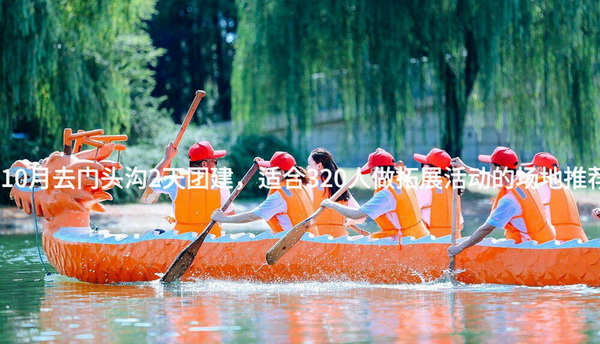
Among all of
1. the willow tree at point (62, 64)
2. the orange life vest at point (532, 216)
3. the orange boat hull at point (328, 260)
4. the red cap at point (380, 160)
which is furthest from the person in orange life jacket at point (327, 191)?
the willow tree at point (62, 64)

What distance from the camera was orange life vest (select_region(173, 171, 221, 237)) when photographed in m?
12.0

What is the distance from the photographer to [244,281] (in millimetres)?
11617

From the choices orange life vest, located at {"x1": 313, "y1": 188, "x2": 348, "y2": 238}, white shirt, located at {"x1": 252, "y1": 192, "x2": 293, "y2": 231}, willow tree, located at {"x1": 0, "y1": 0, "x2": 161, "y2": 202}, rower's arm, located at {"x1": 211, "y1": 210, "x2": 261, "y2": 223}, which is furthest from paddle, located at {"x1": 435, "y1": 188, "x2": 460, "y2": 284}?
willow tree, located at {"x1": 0, "y1": 0, "x2": 161, "y2": 202}

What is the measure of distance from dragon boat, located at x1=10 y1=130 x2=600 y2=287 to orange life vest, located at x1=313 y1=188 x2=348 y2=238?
0.53 m

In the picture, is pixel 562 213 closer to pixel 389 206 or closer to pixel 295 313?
pixel 389 206

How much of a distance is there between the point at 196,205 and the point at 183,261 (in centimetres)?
73

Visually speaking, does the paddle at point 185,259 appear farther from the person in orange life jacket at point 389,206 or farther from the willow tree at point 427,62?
the willow tree at point 427,62

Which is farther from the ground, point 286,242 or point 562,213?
point 562,213

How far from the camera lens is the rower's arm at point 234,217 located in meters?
11.4

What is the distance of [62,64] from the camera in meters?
19.7

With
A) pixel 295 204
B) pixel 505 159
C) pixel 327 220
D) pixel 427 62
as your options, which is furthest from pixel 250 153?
pixel 505 159

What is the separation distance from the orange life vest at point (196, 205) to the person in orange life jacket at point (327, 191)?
1.04 metres

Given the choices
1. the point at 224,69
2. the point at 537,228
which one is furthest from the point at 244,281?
the point at 224,69

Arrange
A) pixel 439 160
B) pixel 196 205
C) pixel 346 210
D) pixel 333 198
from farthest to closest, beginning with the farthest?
pixel 196 205, pixel 439 160, pixel 333 198, pixel 346 210
